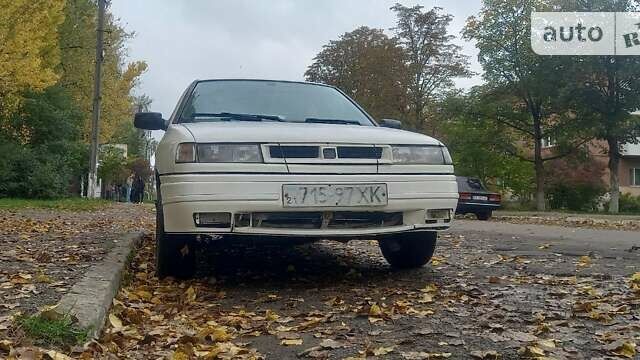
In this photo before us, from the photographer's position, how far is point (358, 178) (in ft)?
14.6

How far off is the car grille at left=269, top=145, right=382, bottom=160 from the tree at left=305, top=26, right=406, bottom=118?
32.4 m

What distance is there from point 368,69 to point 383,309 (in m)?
35.5

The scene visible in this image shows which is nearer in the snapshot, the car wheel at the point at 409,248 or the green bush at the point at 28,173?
the car wheel at the point at 409,248

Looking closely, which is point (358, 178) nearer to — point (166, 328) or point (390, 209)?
point (390, 209)

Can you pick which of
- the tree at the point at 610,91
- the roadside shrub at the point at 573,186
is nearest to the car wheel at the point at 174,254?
the tree at the point at 610,91

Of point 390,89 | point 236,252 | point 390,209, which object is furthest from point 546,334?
point 390,89

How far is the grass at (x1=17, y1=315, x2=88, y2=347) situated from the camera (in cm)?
294

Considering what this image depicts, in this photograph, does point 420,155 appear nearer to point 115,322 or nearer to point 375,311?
point 375,311

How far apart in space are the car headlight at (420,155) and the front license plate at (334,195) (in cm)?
27

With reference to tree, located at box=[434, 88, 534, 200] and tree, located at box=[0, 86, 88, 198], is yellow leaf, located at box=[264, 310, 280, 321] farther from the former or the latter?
tree, located at box=[434, 88, 534, 200]

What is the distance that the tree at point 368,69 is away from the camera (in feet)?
125

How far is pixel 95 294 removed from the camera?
12.7ft

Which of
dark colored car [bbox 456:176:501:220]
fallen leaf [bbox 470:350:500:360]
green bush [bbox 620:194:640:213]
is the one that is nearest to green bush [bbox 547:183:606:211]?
green bush [bbox 620:194:640:213]

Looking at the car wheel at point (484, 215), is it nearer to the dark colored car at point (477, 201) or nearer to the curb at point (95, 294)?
the dark colored car at point (477, 201)
